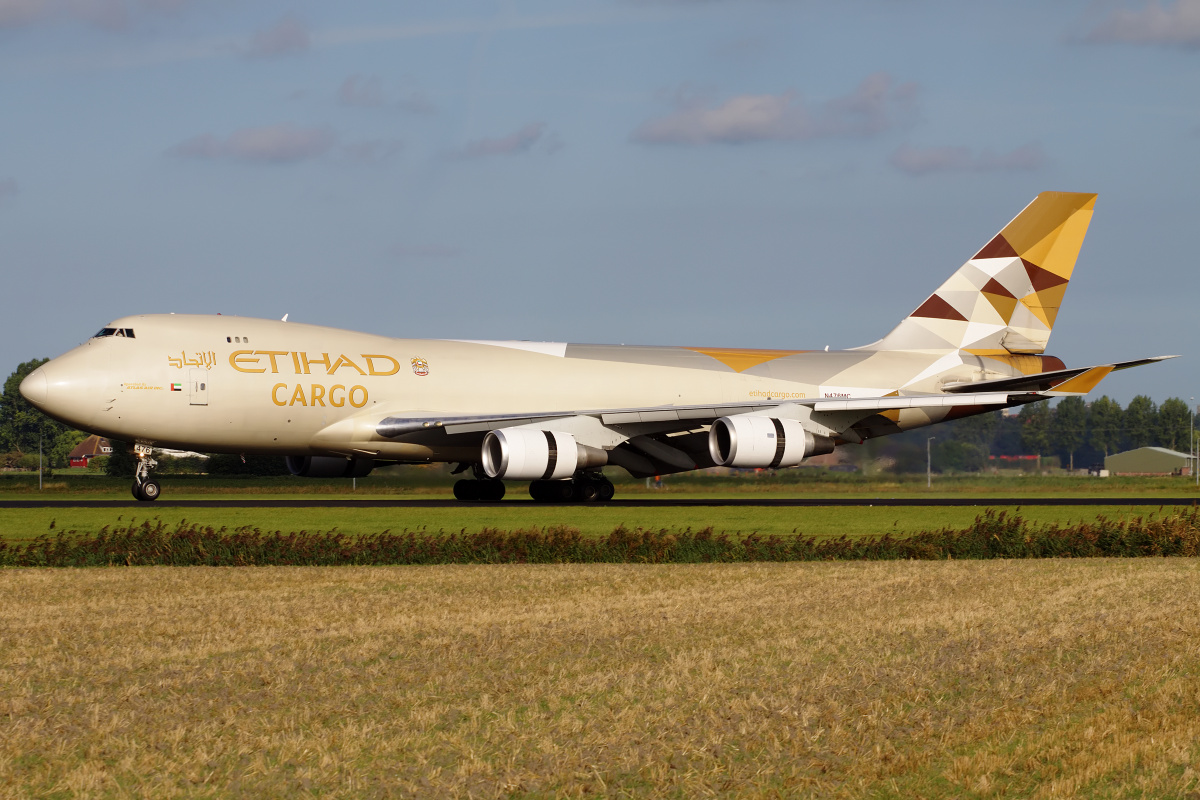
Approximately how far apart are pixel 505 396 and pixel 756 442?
6.60 meters

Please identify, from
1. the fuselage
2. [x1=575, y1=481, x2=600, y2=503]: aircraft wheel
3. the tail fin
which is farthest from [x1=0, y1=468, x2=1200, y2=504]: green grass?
the tail fin

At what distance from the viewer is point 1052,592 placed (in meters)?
14.6

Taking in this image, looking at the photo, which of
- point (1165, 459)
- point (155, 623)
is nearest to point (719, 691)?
point (155, 623)

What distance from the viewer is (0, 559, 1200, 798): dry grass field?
6629mm

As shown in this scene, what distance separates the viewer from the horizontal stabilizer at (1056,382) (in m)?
32.7

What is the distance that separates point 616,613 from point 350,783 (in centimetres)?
640

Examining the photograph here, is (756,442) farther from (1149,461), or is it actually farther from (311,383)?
(1149,461)

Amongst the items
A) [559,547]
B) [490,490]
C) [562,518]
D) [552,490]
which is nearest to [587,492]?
[552,490]

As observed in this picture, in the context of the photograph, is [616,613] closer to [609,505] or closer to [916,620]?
[916,620]

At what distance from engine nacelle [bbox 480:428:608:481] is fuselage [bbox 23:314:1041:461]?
255 cm

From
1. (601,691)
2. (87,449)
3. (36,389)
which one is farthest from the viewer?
(87,449)

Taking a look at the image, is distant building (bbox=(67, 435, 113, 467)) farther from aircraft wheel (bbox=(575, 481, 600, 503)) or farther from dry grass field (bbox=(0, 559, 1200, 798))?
dry grass field (bbox=(0, 559, 1200, 798))

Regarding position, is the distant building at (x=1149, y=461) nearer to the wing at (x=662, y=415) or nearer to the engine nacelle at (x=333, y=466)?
the wing at (x=662, y=415)

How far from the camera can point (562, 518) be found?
25250mm
